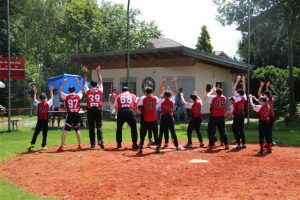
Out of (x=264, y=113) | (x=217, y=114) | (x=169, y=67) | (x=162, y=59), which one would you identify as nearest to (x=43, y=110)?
(x=217, y=114)

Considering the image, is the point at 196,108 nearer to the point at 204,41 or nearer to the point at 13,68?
the point at 13,68

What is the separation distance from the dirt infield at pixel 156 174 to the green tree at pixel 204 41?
47.2 meters

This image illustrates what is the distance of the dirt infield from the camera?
746 centimetres

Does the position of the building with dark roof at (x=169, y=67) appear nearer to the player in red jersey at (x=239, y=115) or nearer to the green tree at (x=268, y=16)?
the green tree at (x=268, y=16)

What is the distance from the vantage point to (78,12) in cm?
4297

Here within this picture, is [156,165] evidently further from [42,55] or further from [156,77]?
[42,55]

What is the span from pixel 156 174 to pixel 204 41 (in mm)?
51954

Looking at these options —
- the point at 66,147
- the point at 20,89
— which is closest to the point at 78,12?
the point at 20,89

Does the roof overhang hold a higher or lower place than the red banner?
higher

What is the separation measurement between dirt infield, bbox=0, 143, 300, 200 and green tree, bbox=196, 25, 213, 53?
47228 millimetres

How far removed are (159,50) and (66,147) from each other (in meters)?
14.0

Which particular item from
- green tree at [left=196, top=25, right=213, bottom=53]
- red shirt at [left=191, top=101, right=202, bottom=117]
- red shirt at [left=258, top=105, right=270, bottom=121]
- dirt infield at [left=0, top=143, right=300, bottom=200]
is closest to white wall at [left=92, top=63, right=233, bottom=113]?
red shirt at [left=191, top=101, right=202, bottom=117]

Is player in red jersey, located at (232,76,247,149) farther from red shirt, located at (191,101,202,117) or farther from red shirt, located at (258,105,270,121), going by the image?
red shirt, located at (191,101,202,117)

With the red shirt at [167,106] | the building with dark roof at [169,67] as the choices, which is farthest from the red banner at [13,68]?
the red shirt at [167,106]
